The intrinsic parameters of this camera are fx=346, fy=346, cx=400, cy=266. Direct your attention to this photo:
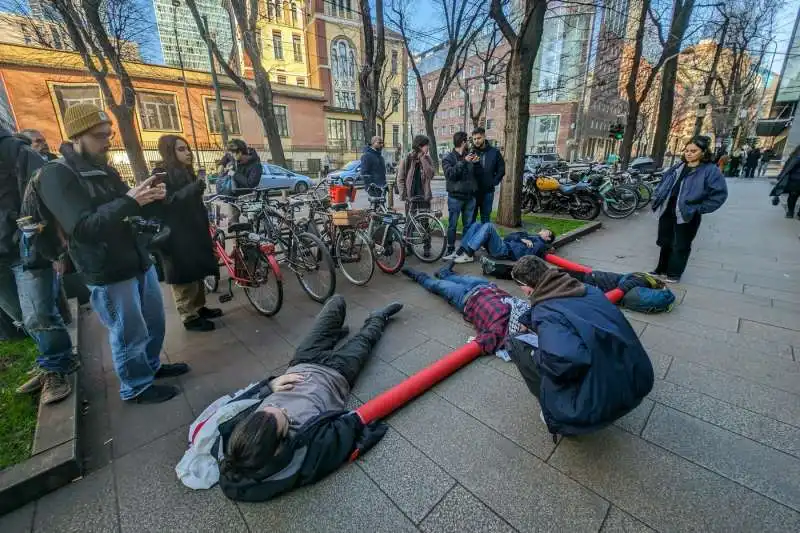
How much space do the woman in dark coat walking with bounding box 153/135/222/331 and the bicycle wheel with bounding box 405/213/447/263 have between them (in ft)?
9.11

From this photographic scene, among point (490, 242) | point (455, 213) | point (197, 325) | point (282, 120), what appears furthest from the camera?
point (282, 120)

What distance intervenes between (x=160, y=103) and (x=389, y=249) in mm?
25472

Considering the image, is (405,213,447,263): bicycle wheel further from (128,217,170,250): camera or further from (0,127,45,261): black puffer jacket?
(0,127,45,261): black puffer jacket

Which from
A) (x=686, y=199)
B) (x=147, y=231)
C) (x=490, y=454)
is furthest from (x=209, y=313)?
(x=686, y=199)

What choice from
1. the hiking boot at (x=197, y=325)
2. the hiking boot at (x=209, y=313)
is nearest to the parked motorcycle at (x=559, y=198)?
the hiking boot at (x=209, y=313)

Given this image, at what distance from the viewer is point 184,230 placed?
10.8 ft

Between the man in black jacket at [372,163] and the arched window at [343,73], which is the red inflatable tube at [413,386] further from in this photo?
the arched window at [343,73]

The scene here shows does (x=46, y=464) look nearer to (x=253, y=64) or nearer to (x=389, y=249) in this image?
(x=389, y=249)

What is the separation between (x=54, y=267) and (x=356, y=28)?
124 feet

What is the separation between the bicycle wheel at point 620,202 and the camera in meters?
8.98

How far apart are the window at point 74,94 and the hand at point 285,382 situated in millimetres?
25546

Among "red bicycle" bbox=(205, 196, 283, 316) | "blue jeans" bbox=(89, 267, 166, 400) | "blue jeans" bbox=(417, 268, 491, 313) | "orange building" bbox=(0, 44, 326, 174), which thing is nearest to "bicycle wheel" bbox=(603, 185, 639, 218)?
"blue jeans" bbox=(417, 268, 491, 313)

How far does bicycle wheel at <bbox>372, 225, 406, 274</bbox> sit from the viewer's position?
485 cm

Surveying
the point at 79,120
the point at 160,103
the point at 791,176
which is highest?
the point at 160,103
